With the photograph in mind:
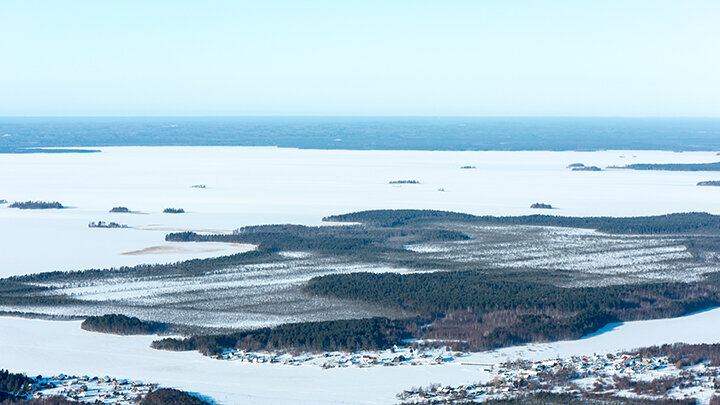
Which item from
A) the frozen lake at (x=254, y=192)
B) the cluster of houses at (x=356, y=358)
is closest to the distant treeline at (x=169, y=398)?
the cluster of houses at (x=356, y=358)

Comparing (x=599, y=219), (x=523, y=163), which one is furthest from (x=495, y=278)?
(x=523, y=163)

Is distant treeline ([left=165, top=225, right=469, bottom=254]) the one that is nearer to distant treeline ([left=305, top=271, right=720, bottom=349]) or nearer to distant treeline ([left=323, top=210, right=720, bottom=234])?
distant treeline ([left=323, top=210, right=720, bottom=234])

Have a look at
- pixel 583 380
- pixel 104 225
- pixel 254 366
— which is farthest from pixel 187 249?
pixel 583 380

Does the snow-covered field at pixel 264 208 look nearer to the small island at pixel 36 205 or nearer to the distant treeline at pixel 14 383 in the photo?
the distant treeline at pixel 14 383

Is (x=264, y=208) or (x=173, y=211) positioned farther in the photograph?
(x=264, y=208)

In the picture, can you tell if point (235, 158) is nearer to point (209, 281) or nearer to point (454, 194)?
point (454, 194)

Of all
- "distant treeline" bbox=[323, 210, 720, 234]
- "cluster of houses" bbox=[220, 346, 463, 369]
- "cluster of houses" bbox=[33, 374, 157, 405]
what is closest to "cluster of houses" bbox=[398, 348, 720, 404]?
"cluster of houses" bbox=[220, 346, 463, 369]

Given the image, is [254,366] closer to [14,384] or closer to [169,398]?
[169,398]
